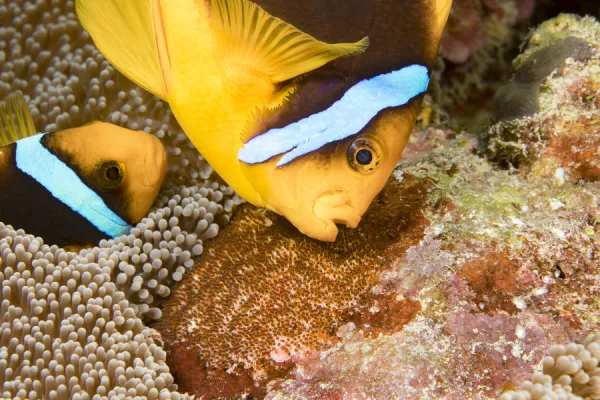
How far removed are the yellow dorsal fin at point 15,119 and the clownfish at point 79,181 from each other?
6.0 inches

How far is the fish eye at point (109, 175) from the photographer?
5.02ft

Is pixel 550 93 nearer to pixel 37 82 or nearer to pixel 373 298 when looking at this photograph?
pixel 373 298

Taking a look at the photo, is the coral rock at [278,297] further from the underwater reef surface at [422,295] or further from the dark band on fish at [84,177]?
the dark band on fish at [84,177]

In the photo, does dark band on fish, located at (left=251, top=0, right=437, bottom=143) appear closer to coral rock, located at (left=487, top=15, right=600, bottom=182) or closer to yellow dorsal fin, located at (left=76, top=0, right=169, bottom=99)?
yellow dorsal fin, located at (left=76, top=0, right=169, bottom=99)

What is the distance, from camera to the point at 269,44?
108 centimetres

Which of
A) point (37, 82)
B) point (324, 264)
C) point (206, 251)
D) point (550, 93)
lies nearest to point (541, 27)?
point (550, 93)

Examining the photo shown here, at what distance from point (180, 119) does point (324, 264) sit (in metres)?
0.57

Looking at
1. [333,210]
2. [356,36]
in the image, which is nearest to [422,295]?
[333,210]

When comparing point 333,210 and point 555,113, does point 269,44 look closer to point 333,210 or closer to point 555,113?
point 333,210

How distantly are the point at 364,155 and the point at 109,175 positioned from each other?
0.87 m

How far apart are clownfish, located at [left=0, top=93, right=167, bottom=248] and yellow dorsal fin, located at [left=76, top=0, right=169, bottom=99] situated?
25cm

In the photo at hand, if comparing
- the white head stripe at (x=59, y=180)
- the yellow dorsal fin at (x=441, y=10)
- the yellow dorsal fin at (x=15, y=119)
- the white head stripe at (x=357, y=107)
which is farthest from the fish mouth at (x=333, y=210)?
the yellow dorsal fin at (x=15, y=119)

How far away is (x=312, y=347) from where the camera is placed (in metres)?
1.20

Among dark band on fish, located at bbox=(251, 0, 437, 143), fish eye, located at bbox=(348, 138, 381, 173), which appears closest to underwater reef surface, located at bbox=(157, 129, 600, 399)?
fish eye, located at bbox=(348, 138, 381, 173)
